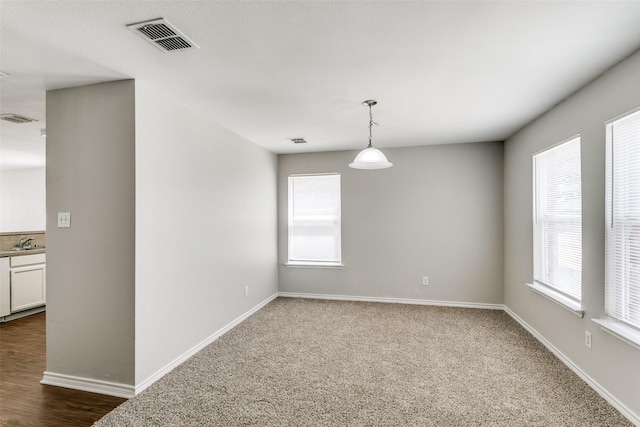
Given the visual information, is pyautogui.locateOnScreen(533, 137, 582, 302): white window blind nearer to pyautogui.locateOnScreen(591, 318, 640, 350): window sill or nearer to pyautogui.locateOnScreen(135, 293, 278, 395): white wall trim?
pyautogui.locateOnScreen(591, 318, 640, 350): window sill

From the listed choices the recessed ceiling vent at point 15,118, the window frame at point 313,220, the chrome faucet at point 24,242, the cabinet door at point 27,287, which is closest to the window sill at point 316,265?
the window frame at point 313,220

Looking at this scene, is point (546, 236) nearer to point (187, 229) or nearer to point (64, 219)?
point (187, 229)

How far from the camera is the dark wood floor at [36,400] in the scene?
2279 millimetres

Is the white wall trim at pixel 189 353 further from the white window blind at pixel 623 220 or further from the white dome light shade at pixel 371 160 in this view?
the white window blind at pixel 623 220

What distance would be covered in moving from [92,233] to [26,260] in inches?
124

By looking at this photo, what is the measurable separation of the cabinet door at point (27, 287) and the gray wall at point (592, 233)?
655 cm

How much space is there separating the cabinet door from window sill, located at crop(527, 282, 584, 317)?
21.4 ft

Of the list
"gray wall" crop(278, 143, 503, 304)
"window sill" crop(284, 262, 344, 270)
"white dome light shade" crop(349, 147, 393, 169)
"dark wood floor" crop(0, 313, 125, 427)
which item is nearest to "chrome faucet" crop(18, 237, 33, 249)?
"dark wood floor" crop(0, 313, 125, 427)

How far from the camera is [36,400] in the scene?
251cm

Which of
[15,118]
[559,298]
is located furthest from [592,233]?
[15,118]

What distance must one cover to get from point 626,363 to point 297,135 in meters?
3.80

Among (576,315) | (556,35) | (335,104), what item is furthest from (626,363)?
(335,104)

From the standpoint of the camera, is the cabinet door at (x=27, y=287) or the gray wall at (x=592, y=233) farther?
the cabinet door at (x=27, y=287)

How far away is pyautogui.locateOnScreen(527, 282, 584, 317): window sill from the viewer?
279 cm
